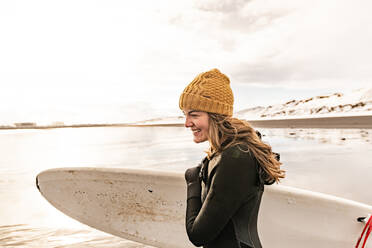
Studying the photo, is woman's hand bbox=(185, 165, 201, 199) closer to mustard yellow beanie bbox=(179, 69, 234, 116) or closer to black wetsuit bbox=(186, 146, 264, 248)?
black wetsuit bbox=(186, 146, 264, 248)

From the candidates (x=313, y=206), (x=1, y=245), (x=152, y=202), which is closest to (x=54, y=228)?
(x=1, y=245)

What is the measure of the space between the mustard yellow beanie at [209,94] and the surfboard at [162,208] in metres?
1.20

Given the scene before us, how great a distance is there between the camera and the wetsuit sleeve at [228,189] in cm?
74

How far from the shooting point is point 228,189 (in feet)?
2.42

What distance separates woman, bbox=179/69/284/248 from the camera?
2.45 ft

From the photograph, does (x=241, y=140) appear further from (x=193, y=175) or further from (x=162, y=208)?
(x=162, y=208)

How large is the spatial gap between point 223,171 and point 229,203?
0.10 meters

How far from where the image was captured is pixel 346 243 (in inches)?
64.6

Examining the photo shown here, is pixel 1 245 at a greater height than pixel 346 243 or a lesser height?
lesser

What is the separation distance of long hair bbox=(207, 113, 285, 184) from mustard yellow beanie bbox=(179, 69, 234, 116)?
0.04 m

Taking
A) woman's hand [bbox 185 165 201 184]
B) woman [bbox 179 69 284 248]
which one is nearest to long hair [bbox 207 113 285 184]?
woman [bbox 179 69 284 248]

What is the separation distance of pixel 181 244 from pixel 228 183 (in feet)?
5.19

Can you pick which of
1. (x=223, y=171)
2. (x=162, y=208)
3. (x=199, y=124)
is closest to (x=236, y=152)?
(x=223, y=171)

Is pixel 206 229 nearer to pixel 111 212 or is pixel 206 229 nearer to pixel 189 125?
pixel 189 125
